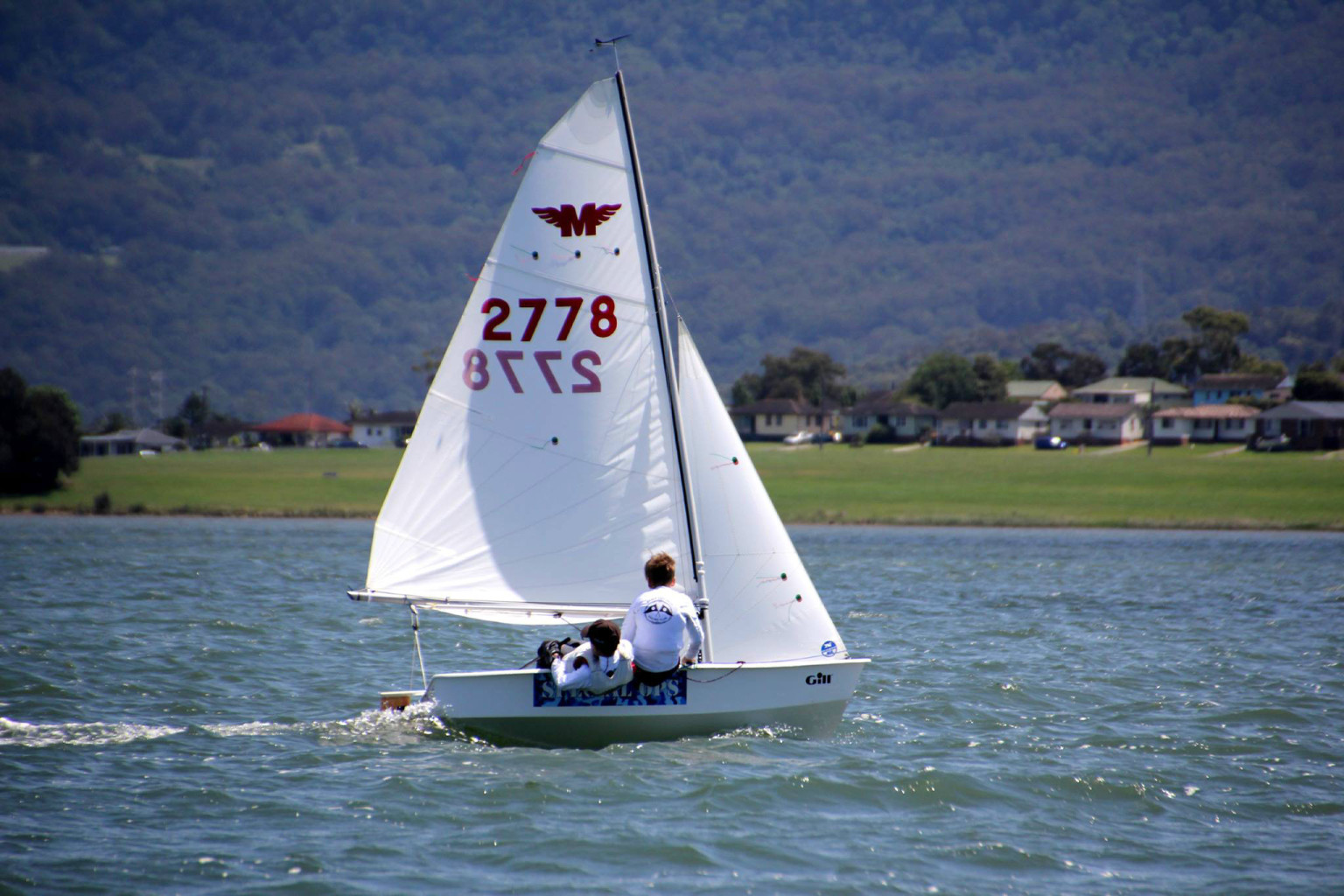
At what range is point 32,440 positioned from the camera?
246 ft

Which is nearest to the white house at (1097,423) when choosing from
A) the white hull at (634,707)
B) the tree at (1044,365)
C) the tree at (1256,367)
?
the tree at (1256,367)

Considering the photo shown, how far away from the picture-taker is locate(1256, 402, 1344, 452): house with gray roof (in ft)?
310

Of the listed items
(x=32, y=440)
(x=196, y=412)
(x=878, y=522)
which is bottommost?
(x=878, y=522)

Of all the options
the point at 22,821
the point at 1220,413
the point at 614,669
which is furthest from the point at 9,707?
the point at 1220,413

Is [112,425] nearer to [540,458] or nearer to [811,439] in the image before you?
[811,439]

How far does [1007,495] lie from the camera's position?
2857 inches

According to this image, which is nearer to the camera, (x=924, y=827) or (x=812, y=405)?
(x=924, y=827)

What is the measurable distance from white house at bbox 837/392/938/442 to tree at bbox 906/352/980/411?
2.91m

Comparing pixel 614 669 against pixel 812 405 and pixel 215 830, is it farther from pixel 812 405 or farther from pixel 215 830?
pixel 812 405

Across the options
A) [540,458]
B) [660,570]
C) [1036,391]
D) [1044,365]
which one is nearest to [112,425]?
[1036,391]

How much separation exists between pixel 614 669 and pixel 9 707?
896 centimetres

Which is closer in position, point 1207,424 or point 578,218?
point 578,218

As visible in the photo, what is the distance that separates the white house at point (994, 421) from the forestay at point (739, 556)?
11367 cm

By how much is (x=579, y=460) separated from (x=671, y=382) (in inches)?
55.9
